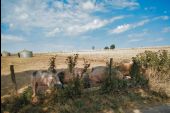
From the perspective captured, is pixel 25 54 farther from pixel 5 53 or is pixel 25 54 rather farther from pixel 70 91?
pixel 70 91

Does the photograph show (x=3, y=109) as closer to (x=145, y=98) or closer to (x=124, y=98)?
(x=124, y=98)

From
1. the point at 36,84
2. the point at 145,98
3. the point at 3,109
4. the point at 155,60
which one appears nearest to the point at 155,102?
the point at 145,98

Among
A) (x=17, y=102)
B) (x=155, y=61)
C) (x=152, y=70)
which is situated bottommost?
(x=17, y=102)

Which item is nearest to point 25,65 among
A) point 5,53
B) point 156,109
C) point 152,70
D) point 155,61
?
point 155,61

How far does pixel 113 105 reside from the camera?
9.12 metres

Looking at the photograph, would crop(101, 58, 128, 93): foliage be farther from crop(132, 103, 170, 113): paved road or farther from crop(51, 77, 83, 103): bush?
crop(132, 103, 170, 113): paved road

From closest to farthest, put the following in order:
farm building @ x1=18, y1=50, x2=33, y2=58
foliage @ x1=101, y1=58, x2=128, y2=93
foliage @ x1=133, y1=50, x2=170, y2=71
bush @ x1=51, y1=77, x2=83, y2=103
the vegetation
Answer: bush @ x1=51, y1=77, x2=83, y2=103 < foliage @ x1=101, y1=58, x2=128, y2=93 < the vegetation < foliage @ x1=133, y1=50, x2=170, y2=71 < farm building @ x1=18, y1=50, x2=33, y2=58

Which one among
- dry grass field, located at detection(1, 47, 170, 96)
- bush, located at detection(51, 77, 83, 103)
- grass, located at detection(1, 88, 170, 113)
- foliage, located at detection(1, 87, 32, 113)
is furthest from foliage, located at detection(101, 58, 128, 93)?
dry grass field, located at detection(1, 47, 170, 96)

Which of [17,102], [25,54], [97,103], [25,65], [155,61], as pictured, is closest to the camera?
[17,102]

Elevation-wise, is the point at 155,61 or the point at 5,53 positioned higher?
the point at 155,61

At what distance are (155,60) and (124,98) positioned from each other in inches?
151

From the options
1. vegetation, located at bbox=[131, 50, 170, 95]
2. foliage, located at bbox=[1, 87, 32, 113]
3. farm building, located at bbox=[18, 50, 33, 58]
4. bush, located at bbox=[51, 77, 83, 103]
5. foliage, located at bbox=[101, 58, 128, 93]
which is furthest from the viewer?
farm building, located at bbox=[18, 50, 33, 58]

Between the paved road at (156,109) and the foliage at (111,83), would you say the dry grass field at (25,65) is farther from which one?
the paved road at (156,109)

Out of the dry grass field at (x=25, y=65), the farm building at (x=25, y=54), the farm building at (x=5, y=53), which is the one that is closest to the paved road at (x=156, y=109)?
the dry grass field at (x=25, y=65)
